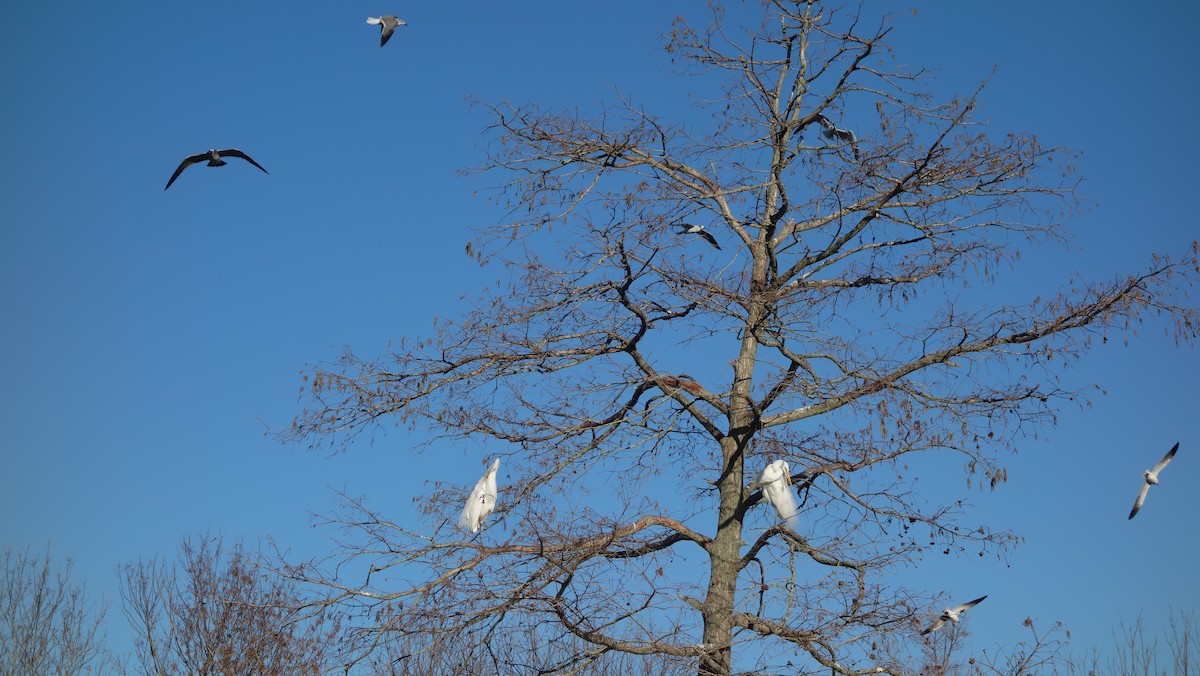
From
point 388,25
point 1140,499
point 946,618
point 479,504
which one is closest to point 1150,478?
point 1140,499

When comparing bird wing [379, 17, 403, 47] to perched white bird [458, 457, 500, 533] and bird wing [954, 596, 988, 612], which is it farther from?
bird wing [954, 596, 988, 612]

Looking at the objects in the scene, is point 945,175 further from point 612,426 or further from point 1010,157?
point 612,426

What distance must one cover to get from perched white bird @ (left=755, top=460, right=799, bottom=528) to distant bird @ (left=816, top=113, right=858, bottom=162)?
256 cm

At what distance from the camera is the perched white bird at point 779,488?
26.1 feet

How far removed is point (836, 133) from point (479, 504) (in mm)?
3980

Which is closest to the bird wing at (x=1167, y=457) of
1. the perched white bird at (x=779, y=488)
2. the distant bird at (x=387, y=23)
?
the perched white bird at (x=779, y=488)

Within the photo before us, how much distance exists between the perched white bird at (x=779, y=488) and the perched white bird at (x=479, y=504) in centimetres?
199

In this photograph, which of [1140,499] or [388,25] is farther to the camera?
[388,25]

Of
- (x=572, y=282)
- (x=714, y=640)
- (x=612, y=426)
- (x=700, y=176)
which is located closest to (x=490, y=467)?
(x=612, y=426)

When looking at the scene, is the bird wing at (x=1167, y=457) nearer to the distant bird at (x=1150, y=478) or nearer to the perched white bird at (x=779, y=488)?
the distant bird at (x=1150, y=478)

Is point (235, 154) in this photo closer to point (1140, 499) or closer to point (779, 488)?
point (779, 488)

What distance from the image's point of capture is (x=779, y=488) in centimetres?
801

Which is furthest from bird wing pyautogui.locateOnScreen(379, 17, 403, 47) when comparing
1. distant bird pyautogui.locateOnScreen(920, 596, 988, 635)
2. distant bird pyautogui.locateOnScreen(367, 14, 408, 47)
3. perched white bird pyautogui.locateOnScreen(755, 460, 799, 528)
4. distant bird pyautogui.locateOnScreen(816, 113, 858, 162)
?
distant bird pyautogui.locateOnScreen(920, 596, 988, 635)

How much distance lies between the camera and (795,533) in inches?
318
